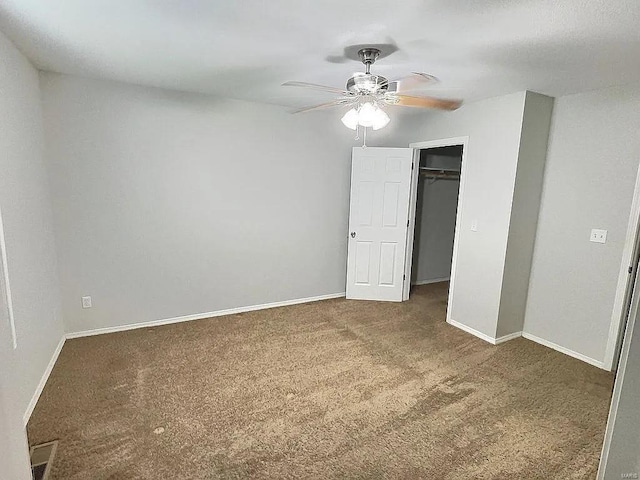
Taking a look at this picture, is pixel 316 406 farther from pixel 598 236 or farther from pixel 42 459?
pixel 598 236

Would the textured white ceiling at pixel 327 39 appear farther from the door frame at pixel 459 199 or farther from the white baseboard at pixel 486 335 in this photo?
the white baseboard at pixel 486 335

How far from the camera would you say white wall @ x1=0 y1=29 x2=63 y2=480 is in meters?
2.15

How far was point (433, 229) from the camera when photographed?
5340 millimetres

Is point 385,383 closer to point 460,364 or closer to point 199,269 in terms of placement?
point 460,364

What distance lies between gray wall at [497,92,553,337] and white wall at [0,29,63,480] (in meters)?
3.77

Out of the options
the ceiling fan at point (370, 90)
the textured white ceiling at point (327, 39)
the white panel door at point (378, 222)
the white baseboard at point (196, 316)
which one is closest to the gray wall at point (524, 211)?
the textured white ceiling at point (327, 39)

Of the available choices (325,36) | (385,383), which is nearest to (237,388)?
(385,383)

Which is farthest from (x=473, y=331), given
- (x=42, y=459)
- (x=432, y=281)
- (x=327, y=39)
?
(x=42, y=459)

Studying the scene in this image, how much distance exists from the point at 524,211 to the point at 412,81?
1.97 metres

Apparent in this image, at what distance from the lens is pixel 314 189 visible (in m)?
4.24

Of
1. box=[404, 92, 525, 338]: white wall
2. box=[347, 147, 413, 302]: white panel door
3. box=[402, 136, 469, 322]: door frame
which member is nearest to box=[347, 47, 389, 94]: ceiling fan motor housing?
box=[404, 92, 525, 338]: white wall

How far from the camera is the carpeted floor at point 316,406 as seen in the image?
6.18ft

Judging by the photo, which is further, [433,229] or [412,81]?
[433,229]

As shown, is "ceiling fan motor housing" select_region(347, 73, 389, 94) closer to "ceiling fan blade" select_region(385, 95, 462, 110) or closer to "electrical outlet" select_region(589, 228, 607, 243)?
"ceiling fan blade" select_region(385, 95, 462, 110)
